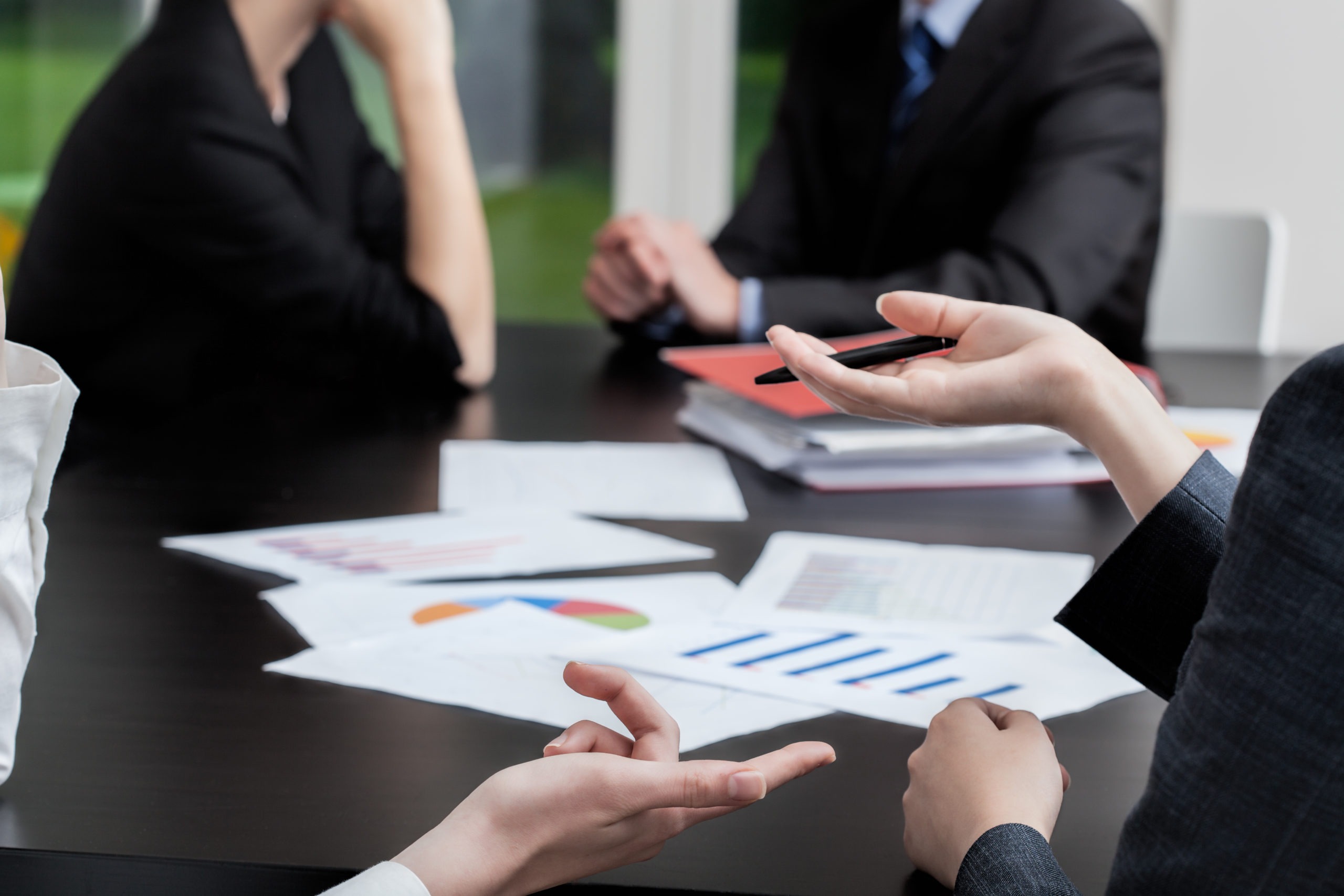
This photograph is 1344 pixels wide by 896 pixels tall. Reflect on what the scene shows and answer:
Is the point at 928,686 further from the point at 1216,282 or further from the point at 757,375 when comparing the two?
the point at 1216,282

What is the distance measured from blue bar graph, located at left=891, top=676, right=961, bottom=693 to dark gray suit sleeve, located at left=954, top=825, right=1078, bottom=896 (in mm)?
197

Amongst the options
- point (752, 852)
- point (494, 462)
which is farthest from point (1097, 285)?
point (752, 852)

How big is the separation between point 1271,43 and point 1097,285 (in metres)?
1.69

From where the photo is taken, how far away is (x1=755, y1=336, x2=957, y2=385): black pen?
708 mm

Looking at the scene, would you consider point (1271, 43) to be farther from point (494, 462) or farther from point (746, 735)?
point (746, 735)

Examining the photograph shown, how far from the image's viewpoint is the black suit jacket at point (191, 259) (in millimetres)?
1454

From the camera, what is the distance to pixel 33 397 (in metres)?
0.55

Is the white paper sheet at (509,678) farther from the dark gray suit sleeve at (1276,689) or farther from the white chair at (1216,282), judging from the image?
the white chair at (1216,282)

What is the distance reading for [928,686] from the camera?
739mm

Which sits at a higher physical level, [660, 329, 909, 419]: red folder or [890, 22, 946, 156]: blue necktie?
[890, 22, 946, 156]: blue necktie

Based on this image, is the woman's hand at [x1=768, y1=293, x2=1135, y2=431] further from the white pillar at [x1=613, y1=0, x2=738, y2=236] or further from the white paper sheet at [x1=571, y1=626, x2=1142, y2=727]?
the white pillar at [x1=613, y1=0, x2=738, y2=236]

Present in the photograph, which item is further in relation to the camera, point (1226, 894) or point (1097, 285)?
point (1097, 285)

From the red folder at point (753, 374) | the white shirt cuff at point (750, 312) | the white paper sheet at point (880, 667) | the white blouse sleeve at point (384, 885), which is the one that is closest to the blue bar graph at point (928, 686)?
the white paper sheet at point (880, 667)

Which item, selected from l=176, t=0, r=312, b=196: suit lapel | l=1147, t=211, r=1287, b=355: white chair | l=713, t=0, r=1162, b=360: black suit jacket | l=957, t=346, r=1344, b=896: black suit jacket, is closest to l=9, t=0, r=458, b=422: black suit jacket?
l=176, t=0, r=312, b=196: suit lapel
